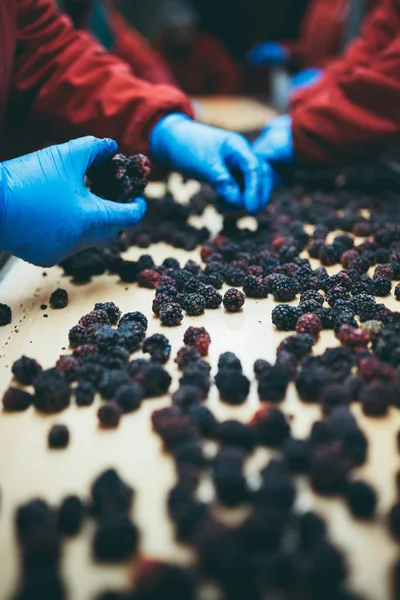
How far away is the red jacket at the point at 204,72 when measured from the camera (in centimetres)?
693

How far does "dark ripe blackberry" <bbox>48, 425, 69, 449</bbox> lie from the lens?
1141 mm

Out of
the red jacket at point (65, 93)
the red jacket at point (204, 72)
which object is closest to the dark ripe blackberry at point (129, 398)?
the red jacket at point (65, 93)

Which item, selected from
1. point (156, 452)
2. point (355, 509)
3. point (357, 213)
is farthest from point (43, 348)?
point (357, 213)

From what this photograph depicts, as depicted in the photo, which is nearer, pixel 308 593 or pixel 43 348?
pixel 308 593

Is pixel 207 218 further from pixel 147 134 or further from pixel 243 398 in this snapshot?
pixel 243 398

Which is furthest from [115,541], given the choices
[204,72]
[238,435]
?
[204,72]

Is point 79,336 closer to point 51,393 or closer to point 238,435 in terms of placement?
point 51,393

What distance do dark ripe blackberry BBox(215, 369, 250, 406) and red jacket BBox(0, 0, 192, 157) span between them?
134cm

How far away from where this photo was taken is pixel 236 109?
5.14 metres

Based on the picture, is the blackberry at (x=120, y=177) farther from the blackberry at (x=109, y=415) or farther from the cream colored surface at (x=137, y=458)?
the blackberry at (x=109, y=415)

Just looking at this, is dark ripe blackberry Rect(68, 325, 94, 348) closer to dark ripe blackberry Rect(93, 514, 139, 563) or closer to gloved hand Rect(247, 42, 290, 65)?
dark ripe blackberry Rect(93, 514, 139, 563)

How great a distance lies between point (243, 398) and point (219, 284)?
0.63 m

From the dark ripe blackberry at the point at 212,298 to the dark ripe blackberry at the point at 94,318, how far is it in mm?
348

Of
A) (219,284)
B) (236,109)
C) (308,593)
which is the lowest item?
(236,109)
